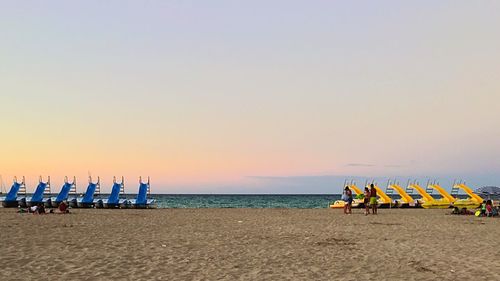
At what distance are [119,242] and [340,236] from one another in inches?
253

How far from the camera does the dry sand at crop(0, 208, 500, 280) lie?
8297 millimetres

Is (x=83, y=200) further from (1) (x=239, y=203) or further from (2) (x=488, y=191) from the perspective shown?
(1) (x=239, y=203)

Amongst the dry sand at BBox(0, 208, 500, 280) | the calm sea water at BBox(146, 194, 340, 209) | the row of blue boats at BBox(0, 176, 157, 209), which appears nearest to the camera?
the dry sand at BBox(0, 208, 500, 280)

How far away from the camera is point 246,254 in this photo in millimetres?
Result: 10570

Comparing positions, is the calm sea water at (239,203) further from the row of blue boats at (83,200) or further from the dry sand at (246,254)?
the dry sand at (246,254)

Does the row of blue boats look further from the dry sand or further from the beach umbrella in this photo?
the beach umbrella

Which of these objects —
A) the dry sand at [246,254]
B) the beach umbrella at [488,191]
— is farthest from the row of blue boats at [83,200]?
the beach umbrella at [488,191]

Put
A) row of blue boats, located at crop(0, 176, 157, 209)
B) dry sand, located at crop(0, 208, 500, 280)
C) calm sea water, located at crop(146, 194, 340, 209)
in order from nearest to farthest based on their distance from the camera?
dry sand, located at crop(0, 208, 500, 280)
row of blue boats, located at crop(0, 176, 157, 209)
calm sea water, located at crop(146, 194, 340, 209)

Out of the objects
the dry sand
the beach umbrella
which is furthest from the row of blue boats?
the beach umbrella

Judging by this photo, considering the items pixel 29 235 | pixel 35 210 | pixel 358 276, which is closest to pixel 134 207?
pixel 35 210

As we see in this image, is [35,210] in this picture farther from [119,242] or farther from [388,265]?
[388,265]

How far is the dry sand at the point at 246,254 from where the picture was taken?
27.2ft

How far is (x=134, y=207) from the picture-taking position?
35062 mm

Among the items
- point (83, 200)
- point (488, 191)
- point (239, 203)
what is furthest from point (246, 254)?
point (239, 203)
